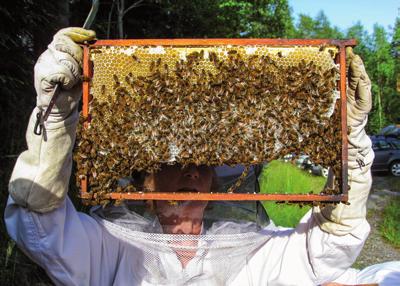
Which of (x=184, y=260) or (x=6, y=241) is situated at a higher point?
(x=184, y=260)

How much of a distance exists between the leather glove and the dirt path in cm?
654

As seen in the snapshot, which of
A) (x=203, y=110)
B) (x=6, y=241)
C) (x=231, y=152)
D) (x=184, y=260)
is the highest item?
(x=203, y=110)

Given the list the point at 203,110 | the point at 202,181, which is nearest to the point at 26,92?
the point at 202,181

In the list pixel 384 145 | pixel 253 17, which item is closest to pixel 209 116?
pixel 253 17

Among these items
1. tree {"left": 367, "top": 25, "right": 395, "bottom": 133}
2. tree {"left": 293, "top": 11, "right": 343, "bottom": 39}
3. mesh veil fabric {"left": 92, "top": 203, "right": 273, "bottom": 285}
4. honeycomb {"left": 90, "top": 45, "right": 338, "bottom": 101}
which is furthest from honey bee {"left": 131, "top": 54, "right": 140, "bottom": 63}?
tree {"left": 293, "top": 11, "right": 343, "bottom": 39}

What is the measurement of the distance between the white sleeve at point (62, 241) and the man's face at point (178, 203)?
0.41 metres

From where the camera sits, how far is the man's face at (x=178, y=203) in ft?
9.03

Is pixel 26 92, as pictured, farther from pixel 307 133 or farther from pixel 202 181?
pixel 307 133

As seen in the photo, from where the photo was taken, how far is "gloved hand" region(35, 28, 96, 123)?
2057 millimetres

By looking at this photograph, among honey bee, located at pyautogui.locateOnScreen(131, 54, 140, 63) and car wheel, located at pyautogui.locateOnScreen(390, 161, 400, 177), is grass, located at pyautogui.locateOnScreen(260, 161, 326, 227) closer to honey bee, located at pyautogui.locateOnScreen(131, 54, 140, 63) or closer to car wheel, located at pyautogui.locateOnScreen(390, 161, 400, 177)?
honey bee, located at pyautogui.locateOnScreen(131, 54, 140, 63)

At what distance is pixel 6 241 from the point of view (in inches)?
202

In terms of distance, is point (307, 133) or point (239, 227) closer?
point (307, 133)

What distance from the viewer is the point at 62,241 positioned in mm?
2242

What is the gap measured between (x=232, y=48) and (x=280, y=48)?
9.4 inches
